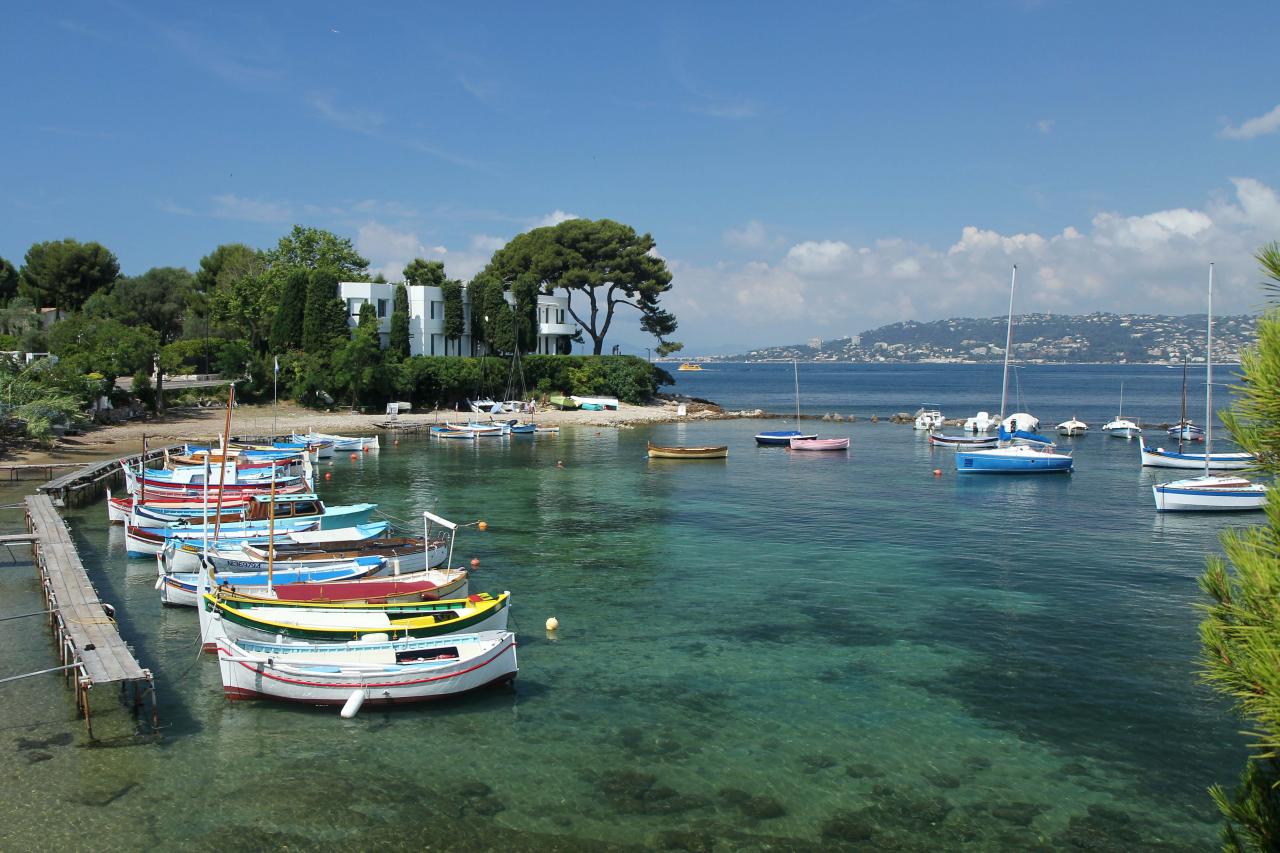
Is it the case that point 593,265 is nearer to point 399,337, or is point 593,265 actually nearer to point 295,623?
point 399,337

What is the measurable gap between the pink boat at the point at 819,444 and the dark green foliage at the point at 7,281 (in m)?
84.6

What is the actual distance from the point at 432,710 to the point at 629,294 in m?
92.2

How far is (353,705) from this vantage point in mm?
19312

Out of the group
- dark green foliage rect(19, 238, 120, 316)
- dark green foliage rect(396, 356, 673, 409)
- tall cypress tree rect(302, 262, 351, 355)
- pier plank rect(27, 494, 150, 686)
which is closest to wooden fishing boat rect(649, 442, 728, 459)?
dark green foliage rect(396, 356, 673, 409)

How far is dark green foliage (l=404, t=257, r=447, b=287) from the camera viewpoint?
99.3 meters

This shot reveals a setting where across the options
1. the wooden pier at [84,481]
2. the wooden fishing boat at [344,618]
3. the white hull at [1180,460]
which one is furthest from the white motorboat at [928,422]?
the wooden fishing boat at [344,618]

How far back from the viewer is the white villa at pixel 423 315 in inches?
3423

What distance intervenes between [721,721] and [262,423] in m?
63.4

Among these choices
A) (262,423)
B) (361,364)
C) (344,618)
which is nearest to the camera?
(344,618)

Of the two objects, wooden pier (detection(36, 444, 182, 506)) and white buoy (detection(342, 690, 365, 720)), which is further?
wooden pier (detection(36, 444, 182, 506))

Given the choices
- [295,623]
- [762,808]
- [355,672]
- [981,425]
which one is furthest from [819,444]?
[762,808]

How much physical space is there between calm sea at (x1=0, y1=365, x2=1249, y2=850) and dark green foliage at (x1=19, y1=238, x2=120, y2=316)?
246ft

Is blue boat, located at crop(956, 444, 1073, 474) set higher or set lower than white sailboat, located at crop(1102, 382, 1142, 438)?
lower

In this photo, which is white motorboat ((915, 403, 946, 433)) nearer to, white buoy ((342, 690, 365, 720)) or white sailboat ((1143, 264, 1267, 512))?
white sailboat ((1143, 264, 1267, 512))
